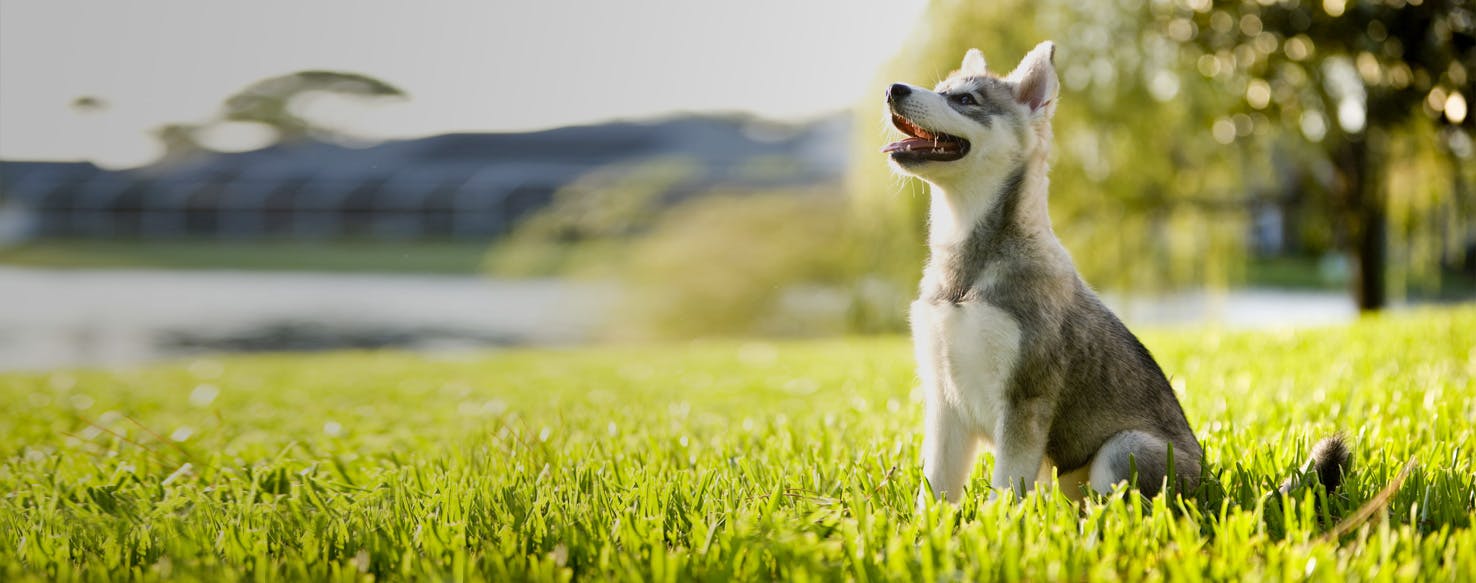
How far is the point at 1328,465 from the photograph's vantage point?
2830 millimetres

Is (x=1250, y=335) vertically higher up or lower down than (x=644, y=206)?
lower down

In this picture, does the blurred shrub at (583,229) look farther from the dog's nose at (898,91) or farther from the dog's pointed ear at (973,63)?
the dog's nose at (898,91)

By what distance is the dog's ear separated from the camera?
272 cm

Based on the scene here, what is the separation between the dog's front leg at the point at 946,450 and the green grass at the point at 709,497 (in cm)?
7

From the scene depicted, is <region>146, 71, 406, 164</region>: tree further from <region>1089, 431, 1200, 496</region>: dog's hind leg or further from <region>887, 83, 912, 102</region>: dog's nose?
<region>1089, 431, 1200, 496</region>: dog's hind leg

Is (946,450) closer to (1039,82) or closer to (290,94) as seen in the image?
(1039,82)

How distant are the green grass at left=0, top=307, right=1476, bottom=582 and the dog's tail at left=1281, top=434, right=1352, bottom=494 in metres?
0.04

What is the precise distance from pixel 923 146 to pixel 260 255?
4571cm

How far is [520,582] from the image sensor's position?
2.32 metres

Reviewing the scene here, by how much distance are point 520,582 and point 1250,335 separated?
756cm

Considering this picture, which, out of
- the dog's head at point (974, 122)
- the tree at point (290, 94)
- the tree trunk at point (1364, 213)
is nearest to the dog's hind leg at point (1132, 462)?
the dog's head at point (974, 122)

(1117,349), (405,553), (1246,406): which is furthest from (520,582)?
(1246,406)

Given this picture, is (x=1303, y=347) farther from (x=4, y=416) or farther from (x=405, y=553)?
(x=4, y=416)

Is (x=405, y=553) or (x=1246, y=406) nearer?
(x=405, y=553)
